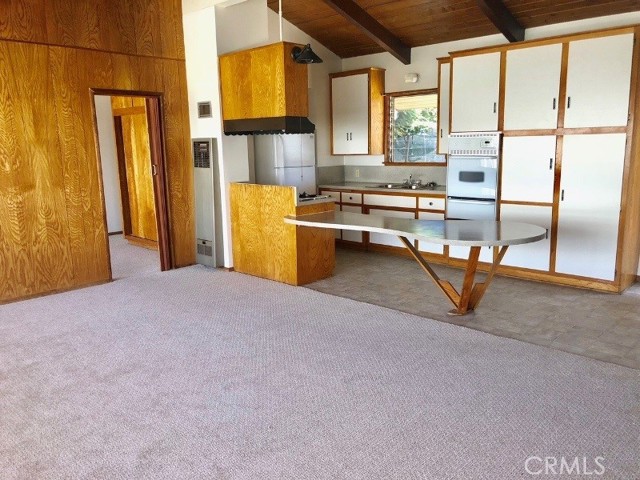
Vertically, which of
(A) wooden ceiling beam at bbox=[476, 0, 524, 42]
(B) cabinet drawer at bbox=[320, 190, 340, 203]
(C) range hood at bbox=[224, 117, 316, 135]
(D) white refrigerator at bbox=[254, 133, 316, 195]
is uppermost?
(A) wooden ceiling beam at bbox=[476, 0, 524, 42]

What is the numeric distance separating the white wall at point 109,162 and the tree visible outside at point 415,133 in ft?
13.3

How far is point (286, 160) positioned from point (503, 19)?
255cm

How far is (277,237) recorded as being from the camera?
512 centimetres

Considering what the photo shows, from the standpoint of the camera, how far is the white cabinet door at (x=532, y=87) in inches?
183

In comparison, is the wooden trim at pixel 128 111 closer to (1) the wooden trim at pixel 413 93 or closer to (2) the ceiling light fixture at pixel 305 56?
(2) the ceiling light fixture at pixel 305 56

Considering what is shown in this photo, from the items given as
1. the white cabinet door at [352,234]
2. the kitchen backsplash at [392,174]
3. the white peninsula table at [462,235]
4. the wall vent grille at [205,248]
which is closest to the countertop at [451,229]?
the white peninsula table at [462,235]

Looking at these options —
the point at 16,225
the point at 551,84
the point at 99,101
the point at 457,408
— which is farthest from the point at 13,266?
the point at 551,84

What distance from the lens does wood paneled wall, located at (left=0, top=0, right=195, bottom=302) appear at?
451cm

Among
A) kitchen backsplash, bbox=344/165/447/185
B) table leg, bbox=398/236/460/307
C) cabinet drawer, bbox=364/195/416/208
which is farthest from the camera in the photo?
kitchen backsplash, bbox=344/165/447/185

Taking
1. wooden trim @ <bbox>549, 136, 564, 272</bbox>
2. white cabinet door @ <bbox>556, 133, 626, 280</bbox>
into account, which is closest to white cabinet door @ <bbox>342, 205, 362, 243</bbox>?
wooden trim @ <bbox>549, 136, 564, 272</bbox>

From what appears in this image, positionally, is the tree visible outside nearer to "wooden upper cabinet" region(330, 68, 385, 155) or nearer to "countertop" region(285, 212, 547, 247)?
"wooden upper cabinet" region(330, 68, 385, 155)

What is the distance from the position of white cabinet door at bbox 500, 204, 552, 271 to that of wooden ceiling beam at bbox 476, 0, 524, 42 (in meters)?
1.69

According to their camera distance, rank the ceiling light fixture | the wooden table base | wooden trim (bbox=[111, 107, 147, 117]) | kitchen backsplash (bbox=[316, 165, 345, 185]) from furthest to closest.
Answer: kitchen backsplash (bbox=[316, 165, 345, 185]), wooden trim (bbox=[111, 107, 147, 117]), the ceiling light fixture, the wooden table base

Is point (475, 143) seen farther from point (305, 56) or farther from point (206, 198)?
point (206, 198)
